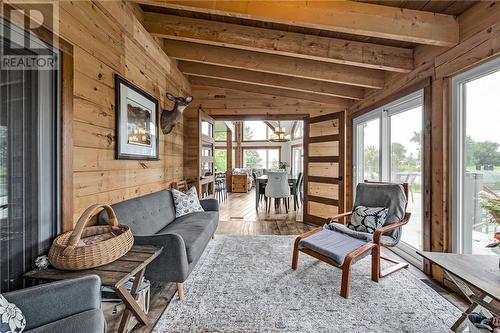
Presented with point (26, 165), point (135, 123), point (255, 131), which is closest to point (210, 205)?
point (135, 123)

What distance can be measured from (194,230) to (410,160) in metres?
2.75

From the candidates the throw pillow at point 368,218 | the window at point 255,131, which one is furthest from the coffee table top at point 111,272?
the window at point 255,131

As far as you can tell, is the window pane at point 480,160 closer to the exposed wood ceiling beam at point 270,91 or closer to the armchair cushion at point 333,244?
the armchair cushion at point 333,244

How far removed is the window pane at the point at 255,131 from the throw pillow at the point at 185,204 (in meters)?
8.25

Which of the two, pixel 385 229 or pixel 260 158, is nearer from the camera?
pixel 385 229

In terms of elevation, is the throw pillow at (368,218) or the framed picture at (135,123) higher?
the framed picture at (135,123)

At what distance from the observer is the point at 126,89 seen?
2.32m

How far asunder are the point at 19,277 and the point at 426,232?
339 centimetres

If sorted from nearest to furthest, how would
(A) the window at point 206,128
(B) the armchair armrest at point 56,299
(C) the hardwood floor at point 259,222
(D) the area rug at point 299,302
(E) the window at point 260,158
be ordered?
1. (B) the armchair armrest at point 56,299
2. (D) the area rug at point 299,302
3. (C) the hardwood floor at point 259,222
4. (A) the window at point 206,128
5. (E) the window at point 260,158

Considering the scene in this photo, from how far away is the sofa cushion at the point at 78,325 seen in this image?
0.99 meters

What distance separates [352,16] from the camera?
2008 millimetres

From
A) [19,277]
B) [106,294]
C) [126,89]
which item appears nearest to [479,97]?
[126,89]

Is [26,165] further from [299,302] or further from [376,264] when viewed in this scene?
[376,264]

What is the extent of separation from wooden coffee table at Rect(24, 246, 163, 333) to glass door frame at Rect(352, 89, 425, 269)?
2785 millimetres
